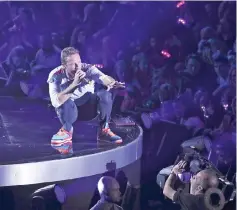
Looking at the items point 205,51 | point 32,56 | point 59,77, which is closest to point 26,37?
point 32,56

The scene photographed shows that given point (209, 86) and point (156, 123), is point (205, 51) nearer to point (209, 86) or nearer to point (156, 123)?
point (209, 86)

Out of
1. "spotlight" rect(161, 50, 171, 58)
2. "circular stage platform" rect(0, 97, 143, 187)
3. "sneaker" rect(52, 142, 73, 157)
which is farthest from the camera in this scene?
"spotlight" rect(161, 50, 171, 58)

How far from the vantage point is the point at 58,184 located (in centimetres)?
248

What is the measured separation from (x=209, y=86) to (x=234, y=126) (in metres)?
0.29

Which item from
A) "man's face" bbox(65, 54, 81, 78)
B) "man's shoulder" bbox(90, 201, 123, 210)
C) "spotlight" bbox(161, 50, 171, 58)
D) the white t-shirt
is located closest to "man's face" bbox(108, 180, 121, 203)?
"man's shoulder" bbox(90, 201, 123, 210)

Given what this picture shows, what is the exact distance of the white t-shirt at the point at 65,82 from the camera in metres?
2.63

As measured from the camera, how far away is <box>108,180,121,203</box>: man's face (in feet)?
8.27

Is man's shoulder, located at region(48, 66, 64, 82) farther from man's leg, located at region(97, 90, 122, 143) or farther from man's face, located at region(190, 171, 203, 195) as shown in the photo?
man's face, located at region(190, 171, 203, 195)

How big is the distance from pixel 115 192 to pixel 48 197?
1.14 feet

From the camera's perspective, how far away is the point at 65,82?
103 inches

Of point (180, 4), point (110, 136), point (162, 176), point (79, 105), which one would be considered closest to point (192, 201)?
point (162, 176)

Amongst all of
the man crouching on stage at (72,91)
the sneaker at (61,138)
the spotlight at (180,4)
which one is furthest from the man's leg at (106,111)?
the spotlight at (180,4)

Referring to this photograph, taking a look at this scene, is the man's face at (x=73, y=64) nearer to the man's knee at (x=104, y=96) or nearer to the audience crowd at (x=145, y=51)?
the audience crowd at (x=145, y=51)

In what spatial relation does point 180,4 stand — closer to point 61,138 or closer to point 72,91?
point 72,91
